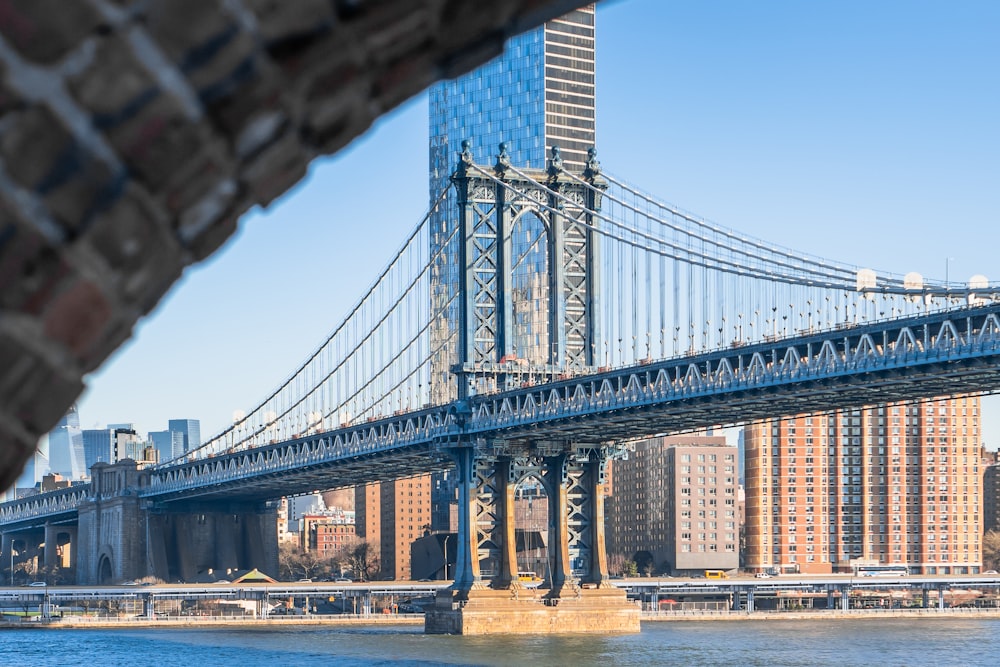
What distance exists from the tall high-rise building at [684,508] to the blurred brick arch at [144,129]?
144m

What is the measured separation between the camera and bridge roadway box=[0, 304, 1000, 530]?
55.4 metres

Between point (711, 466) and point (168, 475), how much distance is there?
5361cm

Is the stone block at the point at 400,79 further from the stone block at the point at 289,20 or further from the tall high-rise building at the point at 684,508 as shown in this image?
the tall high-rise building at the point at 684,508

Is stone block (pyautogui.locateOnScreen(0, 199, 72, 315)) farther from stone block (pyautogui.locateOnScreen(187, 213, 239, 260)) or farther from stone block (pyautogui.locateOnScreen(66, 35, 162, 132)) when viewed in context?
stone block (pyautogui.locateOnScreen(187, 213, 239, 260))

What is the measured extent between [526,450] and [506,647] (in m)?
14.9

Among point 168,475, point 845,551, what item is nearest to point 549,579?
point 168,475

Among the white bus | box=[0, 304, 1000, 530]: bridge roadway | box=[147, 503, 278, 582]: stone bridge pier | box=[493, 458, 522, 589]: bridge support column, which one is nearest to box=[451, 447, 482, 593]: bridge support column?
box=[0, 304, 1000, 530]: bridge roadway

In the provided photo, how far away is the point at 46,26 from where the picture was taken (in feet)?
8.70

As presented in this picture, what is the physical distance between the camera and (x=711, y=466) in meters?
150

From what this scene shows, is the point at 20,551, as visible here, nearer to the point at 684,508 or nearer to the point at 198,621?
the point at 684,508

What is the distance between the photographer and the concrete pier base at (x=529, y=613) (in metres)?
74.2

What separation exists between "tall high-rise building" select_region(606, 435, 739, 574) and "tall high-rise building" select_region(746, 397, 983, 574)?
22.7 feet

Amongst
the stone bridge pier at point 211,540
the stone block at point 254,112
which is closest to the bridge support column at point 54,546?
the stone bridge pier at point 211,540

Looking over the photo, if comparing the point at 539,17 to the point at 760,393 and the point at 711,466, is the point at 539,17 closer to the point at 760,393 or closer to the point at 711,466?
the point at 760,393
